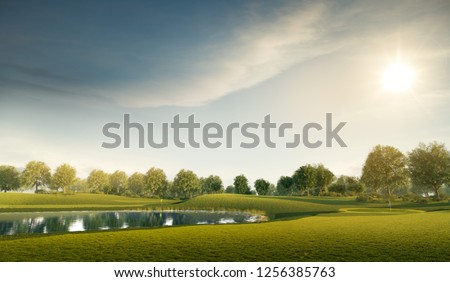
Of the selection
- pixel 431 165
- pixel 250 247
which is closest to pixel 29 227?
pixel 250 247

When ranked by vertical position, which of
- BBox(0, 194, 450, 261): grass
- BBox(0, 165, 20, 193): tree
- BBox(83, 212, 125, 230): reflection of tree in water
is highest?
BBox(0, 165, 20, 193): tree

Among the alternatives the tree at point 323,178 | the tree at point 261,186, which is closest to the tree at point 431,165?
the tree at point 323,178

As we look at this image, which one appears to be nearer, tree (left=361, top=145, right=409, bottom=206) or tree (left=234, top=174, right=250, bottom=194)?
tree (left=361, top=145, right=409, bottom=206)

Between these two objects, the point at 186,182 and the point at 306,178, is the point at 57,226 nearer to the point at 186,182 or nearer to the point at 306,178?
the point at 186,182

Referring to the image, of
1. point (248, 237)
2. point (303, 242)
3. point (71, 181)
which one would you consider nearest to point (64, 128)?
point (248, 237)

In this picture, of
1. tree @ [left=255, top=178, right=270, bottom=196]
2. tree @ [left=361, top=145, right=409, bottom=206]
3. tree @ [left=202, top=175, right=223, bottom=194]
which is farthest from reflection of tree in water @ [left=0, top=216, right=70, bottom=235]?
tree @ [left=202, top=175, right=223, bottom=194]

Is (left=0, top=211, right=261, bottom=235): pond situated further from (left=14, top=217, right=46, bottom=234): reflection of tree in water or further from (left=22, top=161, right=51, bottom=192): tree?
(left=22, top=161, right=51, bottom=192): tree

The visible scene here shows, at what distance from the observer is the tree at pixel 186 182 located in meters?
73.6

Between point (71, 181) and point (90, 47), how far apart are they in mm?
60439

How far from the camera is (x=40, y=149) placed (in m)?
24.4

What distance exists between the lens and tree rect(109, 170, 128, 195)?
85.9 m

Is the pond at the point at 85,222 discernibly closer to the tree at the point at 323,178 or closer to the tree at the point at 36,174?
the tree at the point at 36,174

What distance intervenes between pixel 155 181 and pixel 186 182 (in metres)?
8.29

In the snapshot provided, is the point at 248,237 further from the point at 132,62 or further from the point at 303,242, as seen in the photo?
the point at 132,62
